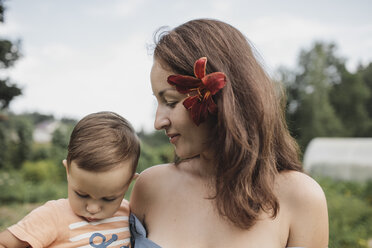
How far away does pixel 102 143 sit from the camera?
5.27 feet

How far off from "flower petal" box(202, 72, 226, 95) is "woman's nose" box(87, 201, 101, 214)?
28.5 inches

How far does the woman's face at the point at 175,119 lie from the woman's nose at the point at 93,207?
438mm

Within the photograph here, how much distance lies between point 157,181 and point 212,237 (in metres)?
0.44

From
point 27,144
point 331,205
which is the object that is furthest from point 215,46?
point 27,144

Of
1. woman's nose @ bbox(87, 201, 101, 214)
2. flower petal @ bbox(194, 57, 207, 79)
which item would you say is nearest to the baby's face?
woman's nose @ bbox(87, 201, 101, 214)

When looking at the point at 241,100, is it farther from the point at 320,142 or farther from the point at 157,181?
the point at 320,142

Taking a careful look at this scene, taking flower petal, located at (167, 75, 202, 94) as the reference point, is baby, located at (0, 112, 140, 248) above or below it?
below

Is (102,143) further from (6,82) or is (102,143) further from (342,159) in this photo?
(342,159)

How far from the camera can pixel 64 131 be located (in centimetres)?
1622

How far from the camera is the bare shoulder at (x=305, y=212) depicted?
1577 mm

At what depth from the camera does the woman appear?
1.55m

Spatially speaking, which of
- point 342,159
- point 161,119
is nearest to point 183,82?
point 161,119

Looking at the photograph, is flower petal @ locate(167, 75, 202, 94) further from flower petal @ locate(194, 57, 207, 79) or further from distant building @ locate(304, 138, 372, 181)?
distant building @ locate(304, 138, 372, 181)

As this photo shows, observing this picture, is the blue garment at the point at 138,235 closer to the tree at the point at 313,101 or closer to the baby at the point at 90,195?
the baby at the point at 90,195
